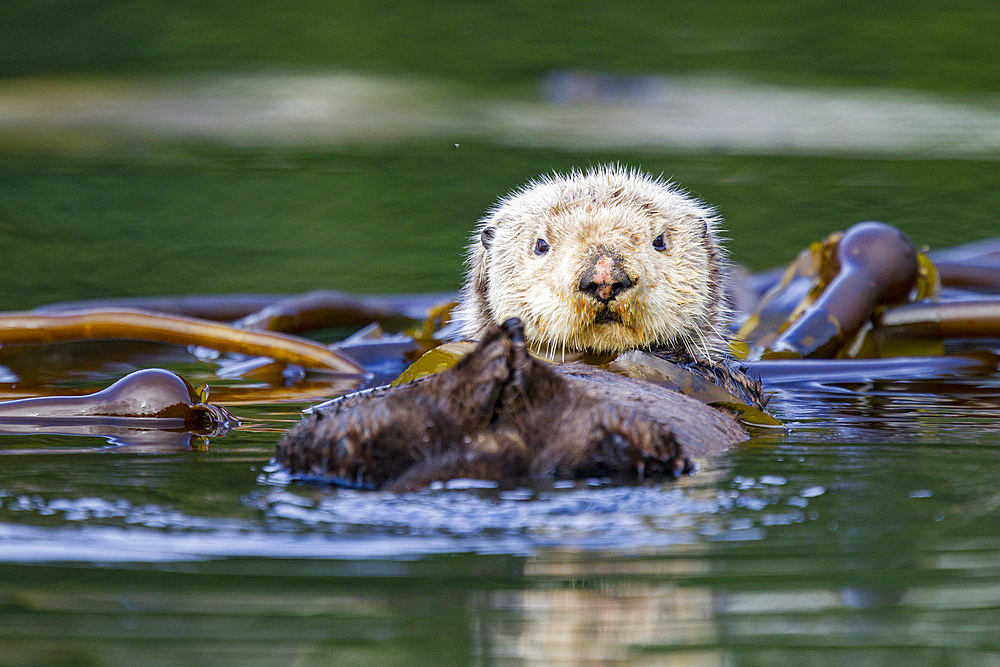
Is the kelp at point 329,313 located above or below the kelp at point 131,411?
above

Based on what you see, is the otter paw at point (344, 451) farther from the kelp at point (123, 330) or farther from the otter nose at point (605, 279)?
the kelp at point (123, 330)

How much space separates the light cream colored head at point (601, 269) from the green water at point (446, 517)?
19.3 inches

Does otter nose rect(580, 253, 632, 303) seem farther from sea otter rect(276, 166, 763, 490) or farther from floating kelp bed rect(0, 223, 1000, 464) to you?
floating kelp bed rect(0, 223, 1000, 464)

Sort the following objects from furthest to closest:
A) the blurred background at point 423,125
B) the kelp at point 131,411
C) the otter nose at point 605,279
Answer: the blurred background at point 423,125, the kelp at point 131,411, the otter nose at point 605,279

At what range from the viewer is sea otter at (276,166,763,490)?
243 cm

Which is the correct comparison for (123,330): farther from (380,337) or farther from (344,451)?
(344,451)

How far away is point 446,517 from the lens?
226cm

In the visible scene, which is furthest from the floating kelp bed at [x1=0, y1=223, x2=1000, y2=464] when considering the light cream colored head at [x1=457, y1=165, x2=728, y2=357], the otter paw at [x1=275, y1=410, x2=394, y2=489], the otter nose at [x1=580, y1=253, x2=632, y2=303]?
the otter paw at [x1=275, y1=410, x2=394, y2=489]

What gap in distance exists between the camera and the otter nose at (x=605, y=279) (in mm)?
3209

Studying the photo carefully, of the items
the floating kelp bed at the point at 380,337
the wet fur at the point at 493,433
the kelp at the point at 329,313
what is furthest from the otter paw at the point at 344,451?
the kelp at the point at 329,313

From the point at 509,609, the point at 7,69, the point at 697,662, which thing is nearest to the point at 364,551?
the point at 509,609

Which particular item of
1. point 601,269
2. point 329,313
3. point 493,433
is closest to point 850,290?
point 601,269

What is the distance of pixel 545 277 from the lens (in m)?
3.51

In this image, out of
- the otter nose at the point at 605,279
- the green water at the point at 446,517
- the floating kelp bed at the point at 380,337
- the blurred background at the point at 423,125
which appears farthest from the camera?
the blurred background at the point at 423,125
